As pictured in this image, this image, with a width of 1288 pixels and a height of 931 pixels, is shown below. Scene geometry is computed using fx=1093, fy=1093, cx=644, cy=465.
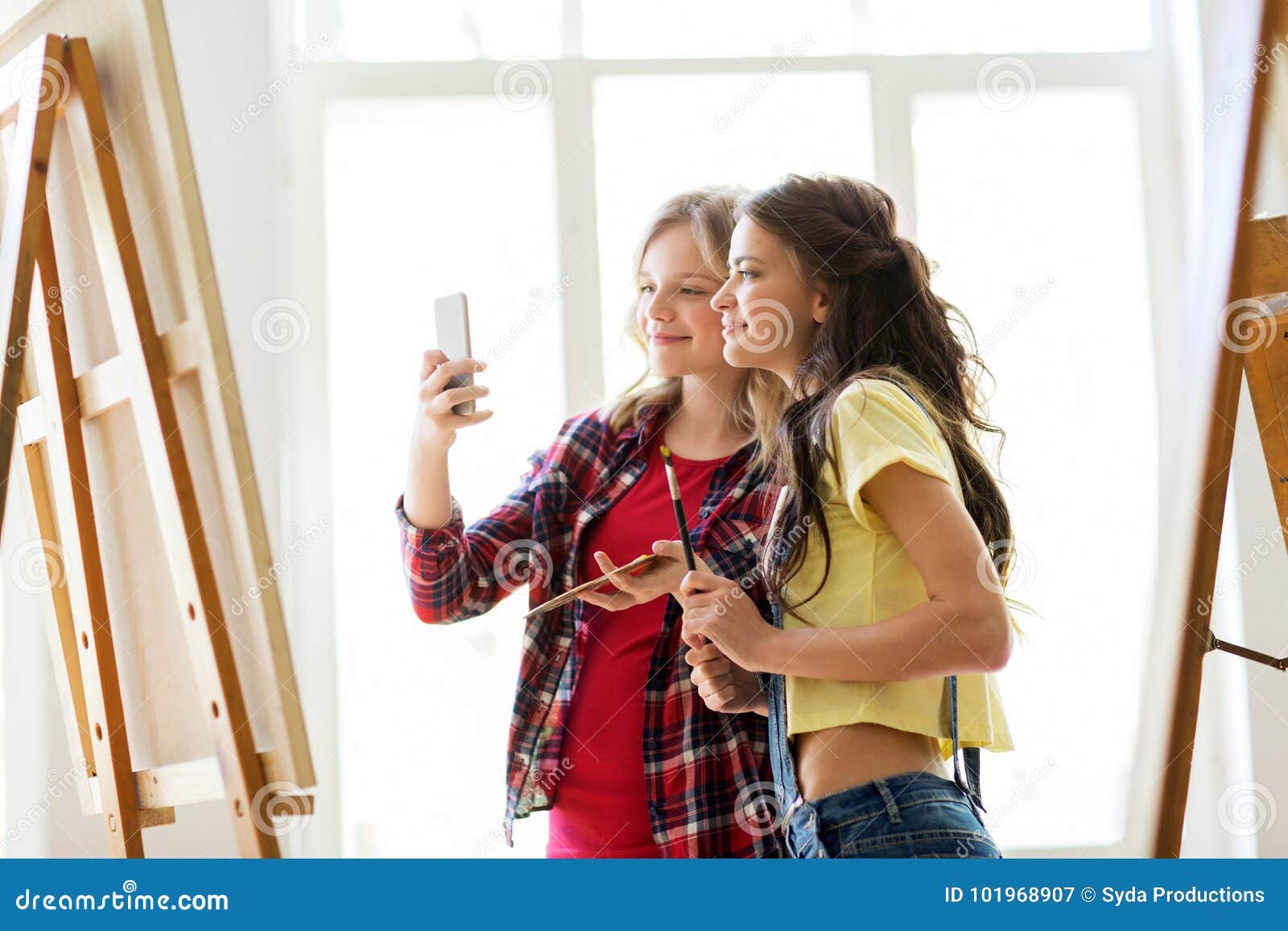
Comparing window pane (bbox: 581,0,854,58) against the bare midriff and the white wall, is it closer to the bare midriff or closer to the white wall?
the white wall

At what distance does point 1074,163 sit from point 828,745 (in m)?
1.68

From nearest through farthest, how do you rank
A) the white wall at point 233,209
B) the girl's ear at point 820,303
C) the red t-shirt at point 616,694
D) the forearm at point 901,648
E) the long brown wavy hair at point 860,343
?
the forearm at point 901,648 < the long brown wavy hair at point 860,343 < the girl's ear at point 820,303 < the red t-shirt at point 616,694 < the white wall at point 233,209

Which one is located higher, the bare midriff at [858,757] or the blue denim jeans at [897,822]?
the bare midriff at [858,757]

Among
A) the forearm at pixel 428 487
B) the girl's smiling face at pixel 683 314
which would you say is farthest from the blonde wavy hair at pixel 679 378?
the forearm at pixel 428 487

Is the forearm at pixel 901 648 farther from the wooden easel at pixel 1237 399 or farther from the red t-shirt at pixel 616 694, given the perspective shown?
the wooden easel at pixel 1237 399

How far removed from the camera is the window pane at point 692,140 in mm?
2178

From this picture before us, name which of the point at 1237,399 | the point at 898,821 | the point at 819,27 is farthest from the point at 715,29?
the point at 898,821

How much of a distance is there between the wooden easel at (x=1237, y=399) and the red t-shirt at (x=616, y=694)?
61 cm

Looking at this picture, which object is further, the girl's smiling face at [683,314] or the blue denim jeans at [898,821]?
the girl's smiling face at [683,314]

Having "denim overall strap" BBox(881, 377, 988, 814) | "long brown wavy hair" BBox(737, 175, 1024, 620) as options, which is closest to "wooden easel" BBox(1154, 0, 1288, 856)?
"long brown wavy hair" BBox(737, 175, 1024, 620)

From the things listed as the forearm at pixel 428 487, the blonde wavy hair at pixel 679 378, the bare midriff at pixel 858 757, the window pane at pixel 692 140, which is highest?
the window pane at pixel 692 140

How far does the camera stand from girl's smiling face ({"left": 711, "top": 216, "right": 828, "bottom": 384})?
1.16 m

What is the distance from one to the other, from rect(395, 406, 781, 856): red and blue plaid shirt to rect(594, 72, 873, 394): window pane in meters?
0.76

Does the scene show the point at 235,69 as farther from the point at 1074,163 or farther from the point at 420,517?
the point at 1074,163
